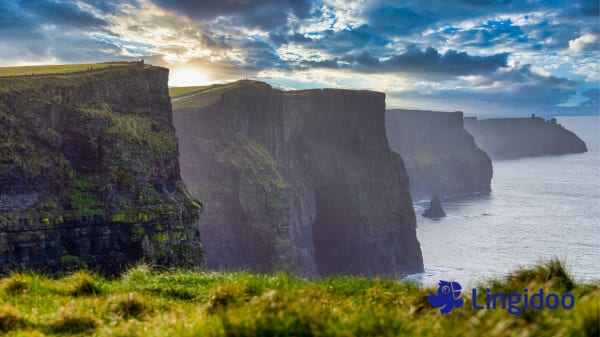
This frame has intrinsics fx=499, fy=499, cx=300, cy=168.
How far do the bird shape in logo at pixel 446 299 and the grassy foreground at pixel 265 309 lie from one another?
0.40ft

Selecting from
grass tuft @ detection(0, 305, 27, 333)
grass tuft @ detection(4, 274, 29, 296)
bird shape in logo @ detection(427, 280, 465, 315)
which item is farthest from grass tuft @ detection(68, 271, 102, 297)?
bird shape in logo @ detection(427, 280, 465, 315)

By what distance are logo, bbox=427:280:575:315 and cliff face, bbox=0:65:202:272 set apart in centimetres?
3906

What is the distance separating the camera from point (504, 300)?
275 inches

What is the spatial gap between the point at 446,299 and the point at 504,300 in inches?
36.8

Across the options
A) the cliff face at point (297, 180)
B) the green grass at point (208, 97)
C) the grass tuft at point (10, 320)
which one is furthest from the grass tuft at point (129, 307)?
the green grass at point (208, 97)

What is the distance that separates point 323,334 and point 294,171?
99.9 meters

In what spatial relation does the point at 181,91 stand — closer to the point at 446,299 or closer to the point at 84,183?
the point at 84,183

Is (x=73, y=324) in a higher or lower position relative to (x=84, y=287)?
higher

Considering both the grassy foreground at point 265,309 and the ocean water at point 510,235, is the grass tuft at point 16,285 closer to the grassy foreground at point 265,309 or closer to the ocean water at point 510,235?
the grassy foreground at point 265,309

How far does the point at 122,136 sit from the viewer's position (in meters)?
50.4

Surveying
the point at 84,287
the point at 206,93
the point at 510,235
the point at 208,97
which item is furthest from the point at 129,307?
the point at 510,235

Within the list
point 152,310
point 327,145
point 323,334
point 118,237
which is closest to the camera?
point 323,334

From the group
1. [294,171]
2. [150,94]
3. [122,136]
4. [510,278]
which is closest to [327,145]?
[294,171]

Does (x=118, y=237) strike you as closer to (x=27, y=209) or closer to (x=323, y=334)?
Answer: (x=27, y=209)
